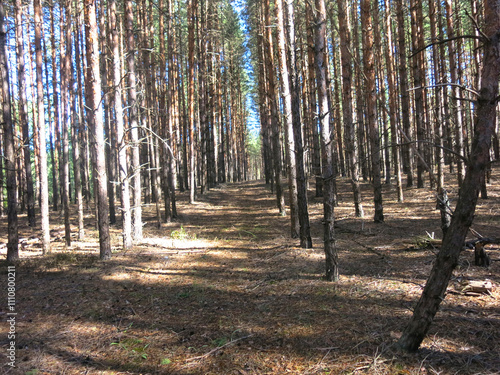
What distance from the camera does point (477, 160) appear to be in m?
2.82

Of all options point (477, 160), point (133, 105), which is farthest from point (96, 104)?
point (477, 160)

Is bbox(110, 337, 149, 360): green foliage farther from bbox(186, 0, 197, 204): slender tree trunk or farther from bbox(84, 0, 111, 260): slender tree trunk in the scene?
bbox(186, 0, 197, 204): slender tree trunk

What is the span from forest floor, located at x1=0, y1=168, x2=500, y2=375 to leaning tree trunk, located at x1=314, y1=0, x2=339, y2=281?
498mm

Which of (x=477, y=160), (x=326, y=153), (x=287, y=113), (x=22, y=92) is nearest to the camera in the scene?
(x=477, y=160)

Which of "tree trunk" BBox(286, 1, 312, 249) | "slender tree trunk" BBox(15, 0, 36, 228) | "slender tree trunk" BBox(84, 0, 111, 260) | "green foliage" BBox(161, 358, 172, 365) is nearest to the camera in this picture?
"green foliage" BBox(161, 358, 172, 365)

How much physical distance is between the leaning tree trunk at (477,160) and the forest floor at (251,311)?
91cm

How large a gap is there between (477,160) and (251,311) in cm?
349

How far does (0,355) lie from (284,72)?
29.8 feet

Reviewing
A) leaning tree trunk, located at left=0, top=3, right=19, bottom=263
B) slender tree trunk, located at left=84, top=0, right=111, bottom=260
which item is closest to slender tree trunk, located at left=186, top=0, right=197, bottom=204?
slender tree trunk, located at left=84, top=0, right=111, bottom=260

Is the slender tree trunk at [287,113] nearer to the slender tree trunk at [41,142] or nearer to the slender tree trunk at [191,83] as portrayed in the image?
the slender tree trunk at [41,142]

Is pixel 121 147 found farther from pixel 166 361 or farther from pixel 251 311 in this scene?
pixel 166 361

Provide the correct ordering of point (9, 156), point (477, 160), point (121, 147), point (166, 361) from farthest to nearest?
point (121, 147)
point (9, 156)
point (166, 361)
point (477, 160)

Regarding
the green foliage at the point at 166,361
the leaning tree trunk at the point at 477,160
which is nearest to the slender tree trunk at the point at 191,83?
the green foliage at the point at 166,361

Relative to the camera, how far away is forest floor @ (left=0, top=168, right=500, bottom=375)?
3.43 meters
